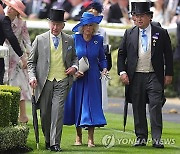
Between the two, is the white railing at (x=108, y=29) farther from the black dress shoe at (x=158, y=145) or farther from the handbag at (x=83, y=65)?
the black dress shoe at (x=158, y=145)

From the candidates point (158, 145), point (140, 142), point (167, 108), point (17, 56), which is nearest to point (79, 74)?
point (140, 142)

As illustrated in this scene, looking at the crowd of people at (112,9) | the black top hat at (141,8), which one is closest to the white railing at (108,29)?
the crowd of people at (112,9)

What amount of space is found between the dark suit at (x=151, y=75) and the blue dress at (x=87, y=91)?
40cm

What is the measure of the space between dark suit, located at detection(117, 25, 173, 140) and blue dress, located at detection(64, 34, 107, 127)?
1.31ft

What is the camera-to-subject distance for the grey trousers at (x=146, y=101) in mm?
13820

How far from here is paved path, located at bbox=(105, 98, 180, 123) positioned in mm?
18969

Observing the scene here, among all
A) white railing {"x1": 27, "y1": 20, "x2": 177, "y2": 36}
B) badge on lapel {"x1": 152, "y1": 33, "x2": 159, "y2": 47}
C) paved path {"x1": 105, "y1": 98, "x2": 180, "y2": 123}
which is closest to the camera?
badge on lapel {"x1": 152, "y1": 33, "x2": 159, "y2": 47}

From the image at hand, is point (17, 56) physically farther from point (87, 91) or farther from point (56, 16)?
point (56, 16)

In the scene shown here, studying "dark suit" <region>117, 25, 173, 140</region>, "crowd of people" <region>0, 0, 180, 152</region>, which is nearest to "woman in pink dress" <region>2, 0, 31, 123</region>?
"crowd of people" <region>0, 0, 180, 152</region>

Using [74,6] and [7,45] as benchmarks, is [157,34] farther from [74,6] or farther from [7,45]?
[74,6]

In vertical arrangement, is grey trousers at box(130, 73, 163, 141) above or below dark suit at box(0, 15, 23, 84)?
below

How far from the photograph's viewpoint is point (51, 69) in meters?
13.2

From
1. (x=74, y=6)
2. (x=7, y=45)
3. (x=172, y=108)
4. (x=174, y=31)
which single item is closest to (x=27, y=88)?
(x=7, y=45)

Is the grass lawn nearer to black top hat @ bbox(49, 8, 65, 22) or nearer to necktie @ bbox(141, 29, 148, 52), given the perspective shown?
necktie @ bbox(141, 29, 148, 52)
